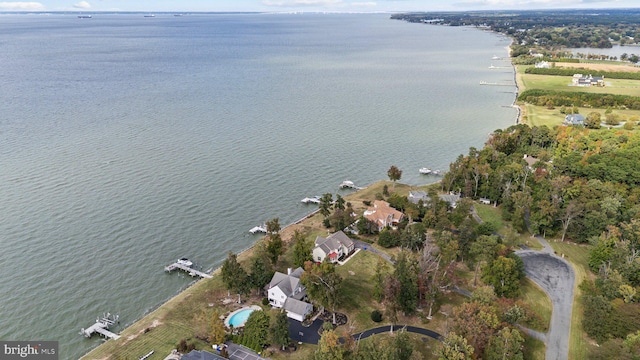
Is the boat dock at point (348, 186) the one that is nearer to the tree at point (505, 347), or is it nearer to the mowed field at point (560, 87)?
the tree at point (505, 347)

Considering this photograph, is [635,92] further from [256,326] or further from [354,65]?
[256,326]

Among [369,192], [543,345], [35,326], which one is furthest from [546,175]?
[35,326]

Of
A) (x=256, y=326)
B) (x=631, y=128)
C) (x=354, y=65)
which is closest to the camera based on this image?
(x=256, y=326)

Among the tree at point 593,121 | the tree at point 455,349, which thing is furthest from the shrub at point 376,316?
the tree at point 593,121

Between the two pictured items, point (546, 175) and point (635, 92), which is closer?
point (546, 175)

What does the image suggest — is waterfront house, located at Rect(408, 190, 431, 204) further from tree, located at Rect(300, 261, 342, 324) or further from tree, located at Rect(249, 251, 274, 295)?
tree, located at Rect(249, 251, 274, 295)

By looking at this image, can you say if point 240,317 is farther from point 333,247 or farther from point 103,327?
point 333,247
